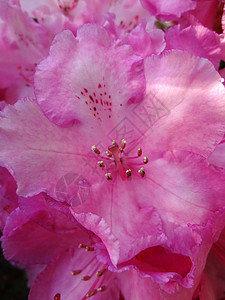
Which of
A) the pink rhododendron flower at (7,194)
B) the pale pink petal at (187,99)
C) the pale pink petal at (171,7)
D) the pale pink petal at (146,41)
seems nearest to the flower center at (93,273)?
the pink rhododendron flower at (7,194)

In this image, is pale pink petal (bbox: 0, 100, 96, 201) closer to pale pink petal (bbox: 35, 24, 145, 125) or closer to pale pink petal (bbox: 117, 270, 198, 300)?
pale pink petal (bbox: 35, 24, 145, 125)

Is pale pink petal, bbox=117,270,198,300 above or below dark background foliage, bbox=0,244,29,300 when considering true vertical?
below

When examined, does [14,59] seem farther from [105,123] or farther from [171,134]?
[171,134]

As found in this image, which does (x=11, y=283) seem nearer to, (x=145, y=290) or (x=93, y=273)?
(x=93, y=273)

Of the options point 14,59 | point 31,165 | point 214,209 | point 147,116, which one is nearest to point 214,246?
point 214,209

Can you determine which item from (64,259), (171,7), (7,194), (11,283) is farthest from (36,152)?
(11,283)

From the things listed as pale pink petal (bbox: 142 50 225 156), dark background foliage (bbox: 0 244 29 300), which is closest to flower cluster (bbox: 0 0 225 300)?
pale pink petal (bbox: 142 50 225 156)
